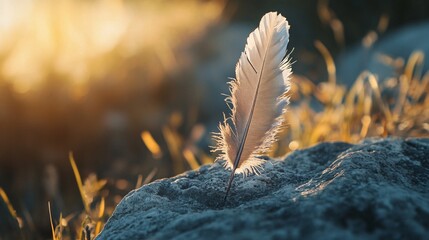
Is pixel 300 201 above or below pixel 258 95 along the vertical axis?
below

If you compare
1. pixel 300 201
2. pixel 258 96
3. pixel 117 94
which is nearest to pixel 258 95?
pixel 258 96

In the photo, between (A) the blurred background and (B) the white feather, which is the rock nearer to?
(B) the white feather

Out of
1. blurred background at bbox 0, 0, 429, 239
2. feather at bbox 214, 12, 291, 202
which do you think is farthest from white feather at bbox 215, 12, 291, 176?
blurred background at bbox 0, 0, 429, 239

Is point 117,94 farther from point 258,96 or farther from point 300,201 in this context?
point 300,201

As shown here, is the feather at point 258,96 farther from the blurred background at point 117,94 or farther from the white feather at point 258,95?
the blurred background at point 117,94

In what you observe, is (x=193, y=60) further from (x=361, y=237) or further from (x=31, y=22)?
(x=361, y=237)

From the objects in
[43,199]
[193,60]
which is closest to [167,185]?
[43,199]
